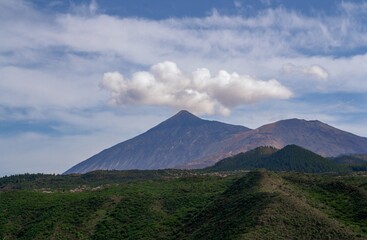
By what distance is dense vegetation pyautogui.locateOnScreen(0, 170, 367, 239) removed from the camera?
67.2m

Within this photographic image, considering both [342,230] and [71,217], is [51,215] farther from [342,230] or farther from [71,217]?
[342,230]

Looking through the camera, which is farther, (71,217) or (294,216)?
(71,217)

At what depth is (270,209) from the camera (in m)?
71.2

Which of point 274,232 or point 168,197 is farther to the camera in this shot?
point 168,197

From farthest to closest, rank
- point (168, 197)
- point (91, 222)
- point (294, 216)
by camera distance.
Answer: point (168, 197) → point (91, 222) → point (294, 216)

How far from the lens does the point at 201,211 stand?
95562 mm

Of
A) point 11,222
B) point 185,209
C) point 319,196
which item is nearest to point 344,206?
point 319,196

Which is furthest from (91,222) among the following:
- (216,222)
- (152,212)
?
(216,222)

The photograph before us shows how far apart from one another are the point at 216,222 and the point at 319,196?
2363 centimetres

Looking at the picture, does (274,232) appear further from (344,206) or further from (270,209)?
(344,206)

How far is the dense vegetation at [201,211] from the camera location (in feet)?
221

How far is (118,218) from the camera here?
101 metres

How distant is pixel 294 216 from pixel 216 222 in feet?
48.2

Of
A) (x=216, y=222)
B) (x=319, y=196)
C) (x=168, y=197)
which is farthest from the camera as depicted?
(x=168, y=197)
